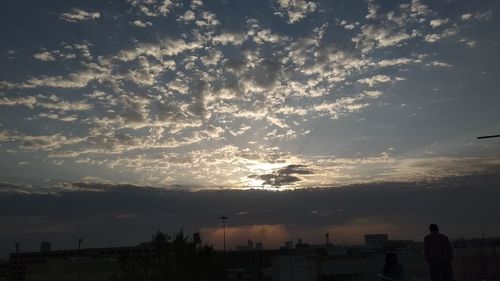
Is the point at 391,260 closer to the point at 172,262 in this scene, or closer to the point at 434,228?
the point at 434,228

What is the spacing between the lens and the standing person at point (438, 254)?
11703 millimetres

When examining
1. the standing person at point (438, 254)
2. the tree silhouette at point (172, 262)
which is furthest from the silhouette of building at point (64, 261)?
the standing person at point (438, 254)

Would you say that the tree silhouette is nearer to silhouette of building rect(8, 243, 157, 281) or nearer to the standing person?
silhouette of building rect(8, 243, 157, 281)

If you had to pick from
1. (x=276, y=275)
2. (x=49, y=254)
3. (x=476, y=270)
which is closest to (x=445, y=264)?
(x=476, y=270)

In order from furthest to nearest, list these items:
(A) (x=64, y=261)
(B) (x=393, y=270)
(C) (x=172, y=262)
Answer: (A) (x=64, y=261) < (C) (x=172, y=262) < (B) (x=393, y=270)

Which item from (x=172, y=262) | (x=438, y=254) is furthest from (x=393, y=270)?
(x=172, y=262)

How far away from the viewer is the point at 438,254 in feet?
38.5

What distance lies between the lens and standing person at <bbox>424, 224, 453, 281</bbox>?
38.4ft

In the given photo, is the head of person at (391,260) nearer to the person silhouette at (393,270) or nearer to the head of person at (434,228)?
the person silhouette at (393,270)

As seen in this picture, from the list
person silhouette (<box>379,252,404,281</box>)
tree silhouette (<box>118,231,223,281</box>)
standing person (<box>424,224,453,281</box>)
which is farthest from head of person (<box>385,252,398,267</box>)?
tree silhouette (<box>118,231,223,281</box>)

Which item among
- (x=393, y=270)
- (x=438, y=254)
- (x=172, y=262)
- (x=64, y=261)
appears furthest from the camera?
(x=64, y=261)

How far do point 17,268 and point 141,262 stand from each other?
107m

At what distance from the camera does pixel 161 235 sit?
31.3m

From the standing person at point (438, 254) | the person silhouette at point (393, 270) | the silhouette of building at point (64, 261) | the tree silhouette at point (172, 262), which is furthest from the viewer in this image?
the silhouette of building at point (64, 261)
